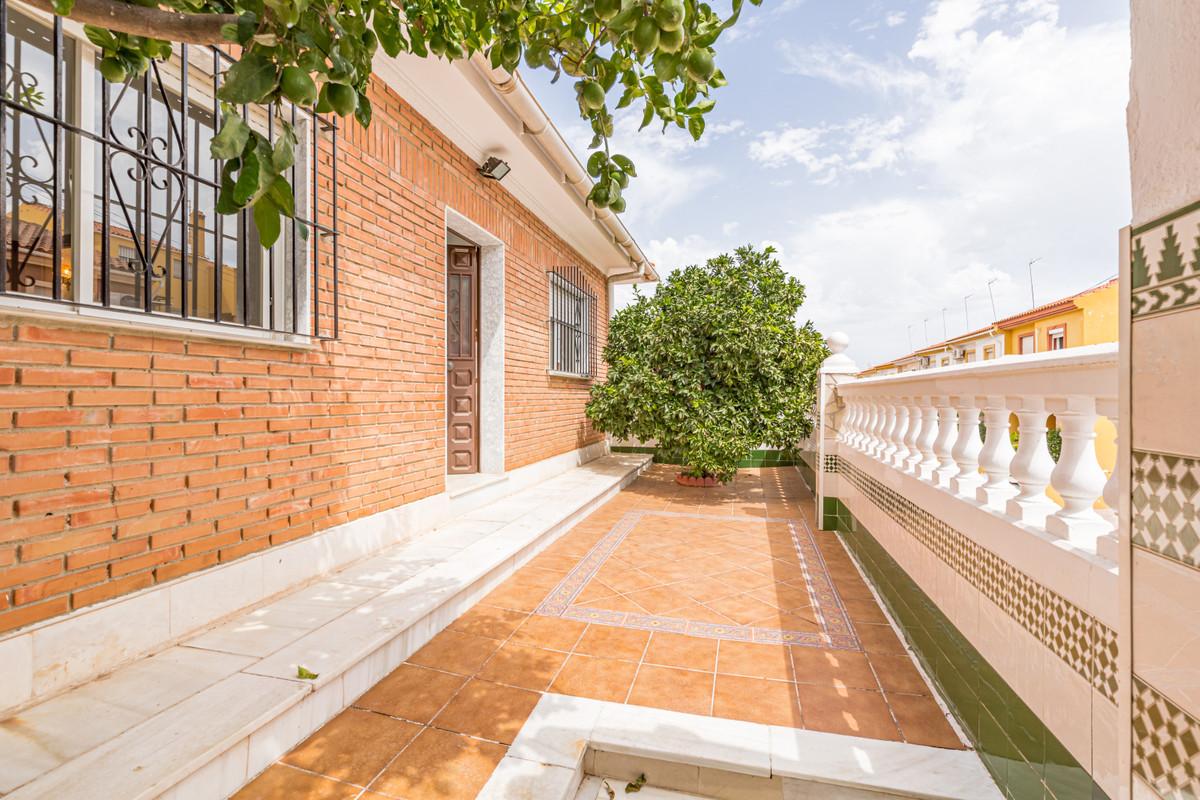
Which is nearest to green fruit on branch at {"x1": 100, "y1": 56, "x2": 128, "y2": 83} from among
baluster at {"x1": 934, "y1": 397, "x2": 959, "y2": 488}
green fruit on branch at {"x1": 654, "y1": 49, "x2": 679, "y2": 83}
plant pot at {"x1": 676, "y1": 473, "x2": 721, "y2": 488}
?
green fruit on branch at {"x1": 654, "y1": 49, "x2": 679, "y2": 83}

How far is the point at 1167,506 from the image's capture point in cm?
71

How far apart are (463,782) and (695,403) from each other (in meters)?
5.40

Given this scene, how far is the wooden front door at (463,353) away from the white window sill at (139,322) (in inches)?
100.0

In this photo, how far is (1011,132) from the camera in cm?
475

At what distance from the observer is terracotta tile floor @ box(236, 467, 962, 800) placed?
6.38 feet

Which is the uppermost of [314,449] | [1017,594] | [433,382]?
[433,382]

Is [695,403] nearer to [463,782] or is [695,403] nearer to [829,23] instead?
[829,23]

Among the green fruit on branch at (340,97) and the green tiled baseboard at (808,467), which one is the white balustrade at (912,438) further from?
the green tiled baseboard at (808,467)

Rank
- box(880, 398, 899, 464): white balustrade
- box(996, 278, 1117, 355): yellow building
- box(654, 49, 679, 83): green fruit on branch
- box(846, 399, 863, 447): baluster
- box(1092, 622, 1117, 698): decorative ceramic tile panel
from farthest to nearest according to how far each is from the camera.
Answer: box(996, 278, 1117, 355): yellow building < box(846, 399, 863, 447): baluster < box(880, 398, 899, 464): white balustrade < box(1092, 622, 1117, 698): decorative ceramic tile panel < box(654, 49, 679, 83): green fruit on branch

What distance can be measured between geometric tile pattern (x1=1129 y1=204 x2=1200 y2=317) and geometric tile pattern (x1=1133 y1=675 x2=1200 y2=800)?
53cm

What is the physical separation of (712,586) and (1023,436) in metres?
2.32

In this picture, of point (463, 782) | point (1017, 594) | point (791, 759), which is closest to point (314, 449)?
point (463, 782)

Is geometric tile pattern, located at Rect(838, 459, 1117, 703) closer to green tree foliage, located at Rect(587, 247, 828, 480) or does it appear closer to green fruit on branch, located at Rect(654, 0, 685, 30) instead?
green fruit on branch, located at Rect(654, 0, 685, 30)

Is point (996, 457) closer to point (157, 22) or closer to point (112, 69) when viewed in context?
point (157, 22)
